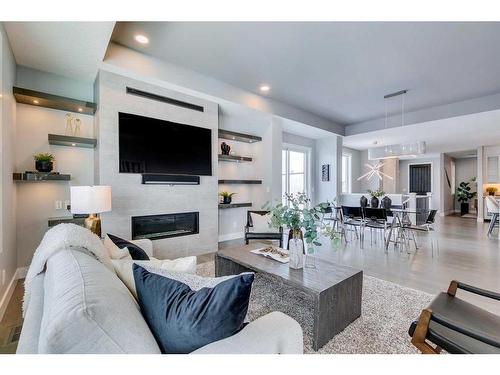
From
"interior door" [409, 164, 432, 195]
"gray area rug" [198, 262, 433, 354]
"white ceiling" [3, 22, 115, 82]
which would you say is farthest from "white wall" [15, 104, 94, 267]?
"interior door" [409, 164, 432, 195]

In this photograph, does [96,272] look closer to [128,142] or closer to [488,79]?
[128,142]

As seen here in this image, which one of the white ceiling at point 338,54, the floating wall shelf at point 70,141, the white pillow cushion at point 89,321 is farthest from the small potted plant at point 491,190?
the floating wall shelf at point 70,141

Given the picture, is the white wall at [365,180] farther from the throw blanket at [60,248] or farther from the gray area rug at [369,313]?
the throw blanket at [60,248]

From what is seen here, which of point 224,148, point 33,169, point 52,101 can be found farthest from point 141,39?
point 224,148

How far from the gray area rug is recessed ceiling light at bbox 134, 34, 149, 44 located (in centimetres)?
314

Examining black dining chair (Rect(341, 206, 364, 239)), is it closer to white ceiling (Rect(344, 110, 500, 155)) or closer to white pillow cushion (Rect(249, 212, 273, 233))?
white pillow cushion (Rect(249, 212, 273, 233))

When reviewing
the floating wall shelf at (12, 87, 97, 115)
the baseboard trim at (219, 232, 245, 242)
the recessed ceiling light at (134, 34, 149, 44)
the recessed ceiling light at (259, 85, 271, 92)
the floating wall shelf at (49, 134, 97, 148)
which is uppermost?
the recessed ceiling light at (134, 34, 149, 44)

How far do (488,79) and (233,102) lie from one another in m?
4.19

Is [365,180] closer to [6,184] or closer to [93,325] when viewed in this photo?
[6,184]

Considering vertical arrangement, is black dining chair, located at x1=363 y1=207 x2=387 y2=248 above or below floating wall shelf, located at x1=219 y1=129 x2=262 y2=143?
below

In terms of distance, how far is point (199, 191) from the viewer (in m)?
4.10

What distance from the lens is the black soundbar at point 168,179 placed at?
3517 millimetres

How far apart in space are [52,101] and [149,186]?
62.5 inches

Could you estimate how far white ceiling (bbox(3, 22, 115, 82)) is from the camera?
7.48 feet
